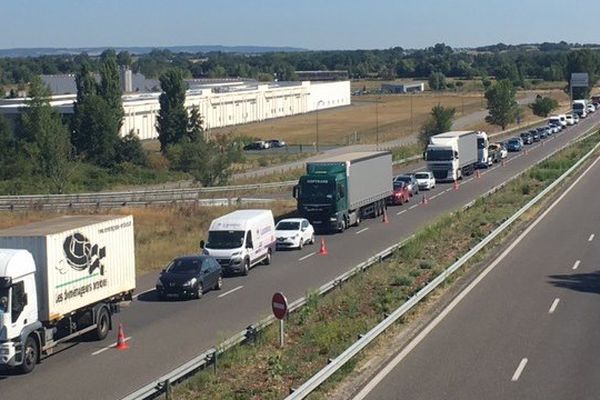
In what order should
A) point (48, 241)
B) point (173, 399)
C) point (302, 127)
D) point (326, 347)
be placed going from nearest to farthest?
point (173, 399) < point (326, 347) < point (48, 241) < point (302, 127)

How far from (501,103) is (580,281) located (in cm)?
9103

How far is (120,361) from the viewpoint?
69.9ft

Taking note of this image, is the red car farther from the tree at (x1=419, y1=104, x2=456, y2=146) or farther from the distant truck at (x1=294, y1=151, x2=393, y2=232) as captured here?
the tree at (x1=419, y1=104, x2=456, y2=146)

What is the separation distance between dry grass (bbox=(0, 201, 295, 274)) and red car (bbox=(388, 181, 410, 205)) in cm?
501

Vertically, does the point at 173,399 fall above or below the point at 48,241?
below

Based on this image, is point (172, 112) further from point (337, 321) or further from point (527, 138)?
point (337, 321)

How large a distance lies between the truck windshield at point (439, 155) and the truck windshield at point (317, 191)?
887 inches

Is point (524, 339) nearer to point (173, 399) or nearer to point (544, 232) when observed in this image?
point (173, 399)

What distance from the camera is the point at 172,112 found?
333 ft

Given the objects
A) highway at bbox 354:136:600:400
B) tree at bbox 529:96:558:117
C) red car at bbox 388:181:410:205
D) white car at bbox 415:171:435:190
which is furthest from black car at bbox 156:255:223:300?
tree at bbox 529:96:558:117

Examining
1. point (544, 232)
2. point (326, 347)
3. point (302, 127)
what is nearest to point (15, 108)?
point (302, 127)

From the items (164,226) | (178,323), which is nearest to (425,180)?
(164,226)

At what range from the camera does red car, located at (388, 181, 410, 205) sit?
54.9 metres

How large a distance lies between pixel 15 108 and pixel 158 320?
8703 cm
